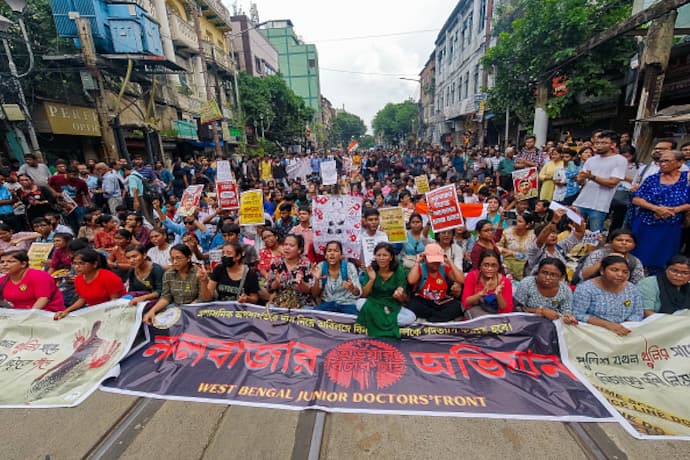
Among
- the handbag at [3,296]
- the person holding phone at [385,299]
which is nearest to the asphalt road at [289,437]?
the person holding phone at [385,299]

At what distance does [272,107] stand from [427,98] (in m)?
26.9

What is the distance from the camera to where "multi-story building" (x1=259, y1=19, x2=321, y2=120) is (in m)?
54.4

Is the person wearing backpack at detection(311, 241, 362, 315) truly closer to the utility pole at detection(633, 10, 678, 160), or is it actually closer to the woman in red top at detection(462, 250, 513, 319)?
the woman in red top at detection(462, 250, 513, 319)

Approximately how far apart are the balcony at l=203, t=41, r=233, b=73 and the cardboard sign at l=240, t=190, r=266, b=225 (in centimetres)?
2160

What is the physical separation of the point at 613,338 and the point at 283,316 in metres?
3.33

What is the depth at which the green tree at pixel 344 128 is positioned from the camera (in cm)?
9348

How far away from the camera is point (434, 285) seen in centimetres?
404

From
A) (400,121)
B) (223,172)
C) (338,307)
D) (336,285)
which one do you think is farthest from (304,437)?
(400,121)

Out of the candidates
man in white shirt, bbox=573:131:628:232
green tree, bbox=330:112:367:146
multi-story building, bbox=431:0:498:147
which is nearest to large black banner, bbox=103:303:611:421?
man in white shirt, bbox=573:131:628:232

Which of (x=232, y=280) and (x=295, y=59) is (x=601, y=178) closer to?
(x=232, y=280)

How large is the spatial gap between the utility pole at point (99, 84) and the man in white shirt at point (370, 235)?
12679 millimetres

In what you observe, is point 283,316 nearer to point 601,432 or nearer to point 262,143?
point 601,432

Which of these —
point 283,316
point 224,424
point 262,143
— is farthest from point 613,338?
point 262,143

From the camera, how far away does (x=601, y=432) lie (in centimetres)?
250
